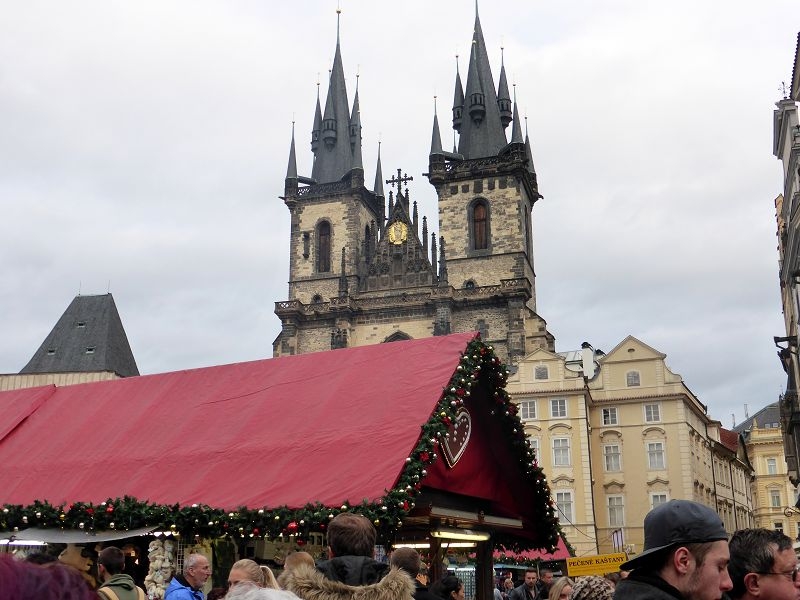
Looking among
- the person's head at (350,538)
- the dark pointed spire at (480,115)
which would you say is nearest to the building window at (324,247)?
the dark pointed spire at (480,115)

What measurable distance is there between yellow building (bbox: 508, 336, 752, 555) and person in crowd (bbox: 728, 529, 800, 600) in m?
32.1

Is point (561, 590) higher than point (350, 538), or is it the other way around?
point (350, 538)

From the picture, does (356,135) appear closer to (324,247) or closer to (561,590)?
(324,247)

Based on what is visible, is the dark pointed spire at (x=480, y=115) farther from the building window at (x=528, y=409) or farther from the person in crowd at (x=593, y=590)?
the person in crowd at (x=593, y=590)

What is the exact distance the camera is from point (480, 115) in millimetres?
52344

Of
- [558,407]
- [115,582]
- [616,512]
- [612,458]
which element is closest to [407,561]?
[115,582]

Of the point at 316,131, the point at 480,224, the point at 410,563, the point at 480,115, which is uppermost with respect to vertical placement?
the point at 316,131

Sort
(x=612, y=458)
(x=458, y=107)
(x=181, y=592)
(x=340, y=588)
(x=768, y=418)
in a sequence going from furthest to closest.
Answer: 1. (x=768, y=418)
2. (x=458, y=107)
3. (x=612, y=458)
4. (x=181, y=592)
5. (x=340, y=588)

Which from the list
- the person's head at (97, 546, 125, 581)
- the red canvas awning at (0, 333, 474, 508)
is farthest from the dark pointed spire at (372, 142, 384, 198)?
the person's head at (97, 546, 125, 581)

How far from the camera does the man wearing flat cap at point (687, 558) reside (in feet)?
8.14

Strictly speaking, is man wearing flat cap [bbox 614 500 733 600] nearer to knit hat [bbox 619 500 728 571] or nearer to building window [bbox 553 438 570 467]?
knit hat [bbox 619 500 728 571]

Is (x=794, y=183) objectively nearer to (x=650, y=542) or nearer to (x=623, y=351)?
(x=623, y=351)

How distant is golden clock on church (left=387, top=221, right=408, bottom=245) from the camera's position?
4956 cm

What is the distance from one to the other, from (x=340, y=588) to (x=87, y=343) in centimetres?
4505
